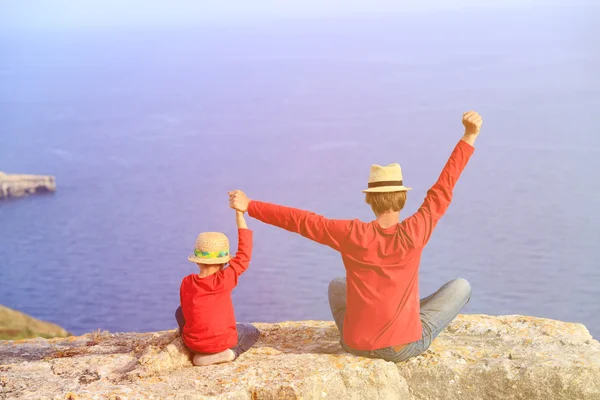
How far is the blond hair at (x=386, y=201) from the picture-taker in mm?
6227

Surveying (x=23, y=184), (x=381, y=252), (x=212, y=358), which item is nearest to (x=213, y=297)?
(x=212, y=358)

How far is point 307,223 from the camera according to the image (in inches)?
246

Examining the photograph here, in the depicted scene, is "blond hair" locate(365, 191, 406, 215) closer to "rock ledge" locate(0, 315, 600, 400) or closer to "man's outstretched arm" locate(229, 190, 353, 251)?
"man's outstretched arm" locate(229, 190, 353, 251)

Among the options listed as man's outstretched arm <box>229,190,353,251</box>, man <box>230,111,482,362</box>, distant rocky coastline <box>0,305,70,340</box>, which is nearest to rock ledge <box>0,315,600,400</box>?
man <box>230,111,482,362</box>

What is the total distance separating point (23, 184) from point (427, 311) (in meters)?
60.9

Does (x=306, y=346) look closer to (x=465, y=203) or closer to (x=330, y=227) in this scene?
(x=330, y=227)

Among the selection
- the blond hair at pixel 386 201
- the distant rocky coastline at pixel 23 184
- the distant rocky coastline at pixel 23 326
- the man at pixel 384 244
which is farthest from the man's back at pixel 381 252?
the distant rocky coastline at pixel 23 184

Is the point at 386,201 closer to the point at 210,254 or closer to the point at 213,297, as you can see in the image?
the point at 210,254

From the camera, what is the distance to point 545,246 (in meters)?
67.8

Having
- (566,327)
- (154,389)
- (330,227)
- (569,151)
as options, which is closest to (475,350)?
(566,327)

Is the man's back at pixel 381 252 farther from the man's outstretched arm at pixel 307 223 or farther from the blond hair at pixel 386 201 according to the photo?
the blond hair at pixel 386 201

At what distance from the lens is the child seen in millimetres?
6488

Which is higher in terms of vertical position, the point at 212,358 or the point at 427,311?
the point at 427,311

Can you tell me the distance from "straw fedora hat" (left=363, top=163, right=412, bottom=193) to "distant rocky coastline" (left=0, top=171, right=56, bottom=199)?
56428 millimetres
